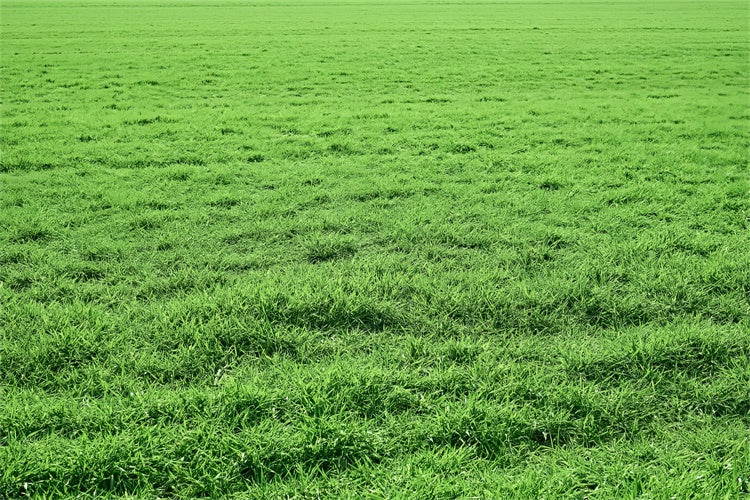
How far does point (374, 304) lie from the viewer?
384 centimetres

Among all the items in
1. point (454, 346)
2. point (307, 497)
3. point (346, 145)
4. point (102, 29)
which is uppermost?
point (102, 29)

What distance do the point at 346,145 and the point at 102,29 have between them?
75.0ft

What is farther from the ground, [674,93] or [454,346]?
[674,93]

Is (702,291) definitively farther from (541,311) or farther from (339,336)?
(339,336)

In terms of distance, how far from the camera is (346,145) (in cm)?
798

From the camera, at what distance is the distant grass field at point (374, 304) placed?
8.61ft

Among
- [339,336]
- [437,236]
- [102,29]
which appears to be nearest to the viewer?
[339,336]

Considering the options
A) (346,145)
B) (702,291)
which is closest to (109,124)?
(346,145)

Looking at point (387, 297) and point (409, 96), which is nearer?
point (387, 297)

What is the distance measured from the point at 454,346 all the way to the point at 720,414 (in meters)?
1.43

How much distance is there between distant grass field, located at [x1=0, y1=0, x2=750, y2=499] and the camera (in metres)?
2.62

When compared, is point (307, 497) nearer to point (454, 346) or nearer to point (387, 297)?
point (454, 346)

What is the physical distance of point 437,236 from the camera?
5004 millimetres

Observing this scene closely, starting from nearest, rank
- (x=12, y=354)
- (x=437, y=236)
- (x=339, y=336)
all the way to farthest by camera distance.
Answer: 1. (x=12, y=354)
2. (x=339, y=336)
3. (x=437, y=236)
